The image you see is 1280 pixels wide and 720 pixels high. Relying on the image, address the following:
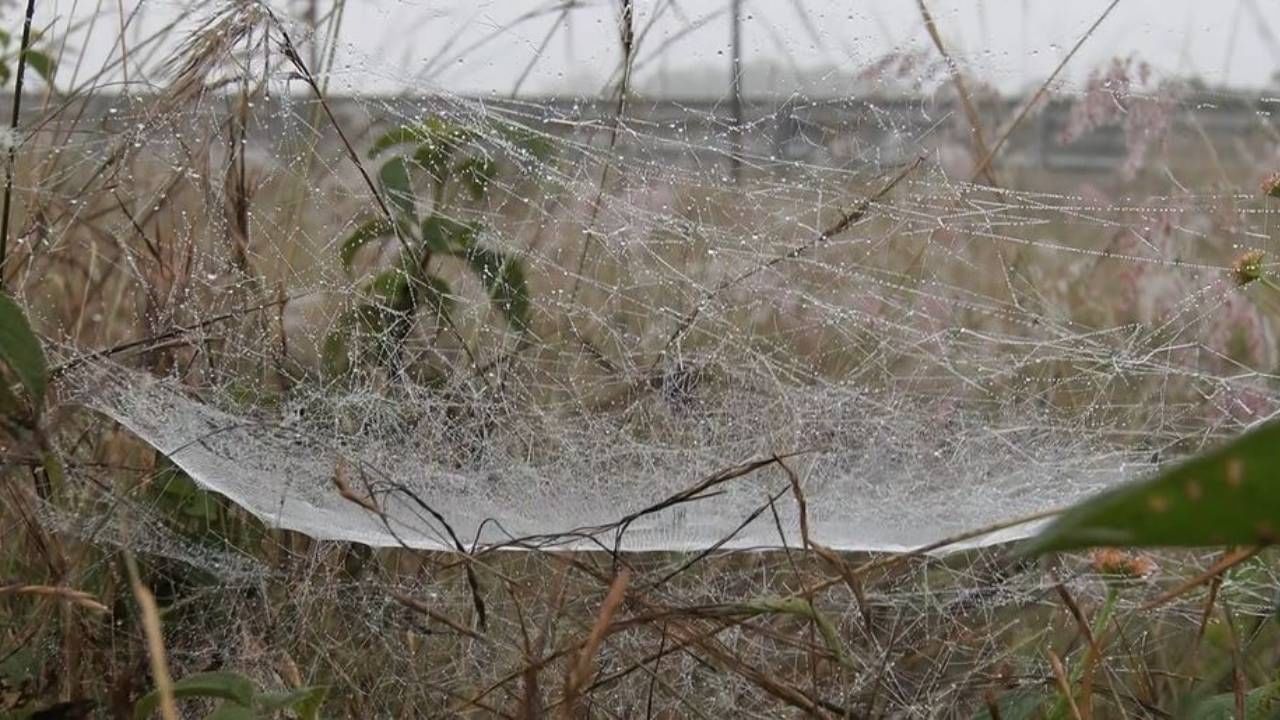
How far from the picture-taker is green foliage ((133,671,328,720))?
3.42 feet

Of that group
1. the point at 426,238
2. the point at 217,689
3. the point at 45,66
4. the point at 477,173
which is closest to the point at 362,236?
the point at 426,238

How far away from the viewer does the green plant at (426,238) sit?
5.99 ft

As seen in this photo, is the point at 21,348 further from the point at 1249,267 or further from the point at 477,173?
the point at 1249,267

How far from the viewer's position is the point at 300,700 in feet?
3.49

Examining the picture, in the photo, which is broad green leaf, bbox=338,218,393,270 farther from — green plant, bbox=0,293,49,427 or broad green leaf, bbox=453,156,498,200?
green plant, bbox=0,293,49,427

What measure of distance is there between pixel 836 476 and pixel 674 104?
2.32 ft

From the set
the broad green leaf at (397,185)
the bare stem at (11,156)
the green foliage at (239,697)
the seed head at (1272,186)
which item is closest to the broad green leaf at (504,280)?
the broad green leaf at (397,185)

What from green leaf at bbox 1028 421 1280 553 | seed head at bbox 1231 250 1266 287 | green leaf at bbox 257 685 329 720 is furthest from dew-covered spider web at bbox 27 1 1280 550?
green leaf at bbox 1028 421 1280 553

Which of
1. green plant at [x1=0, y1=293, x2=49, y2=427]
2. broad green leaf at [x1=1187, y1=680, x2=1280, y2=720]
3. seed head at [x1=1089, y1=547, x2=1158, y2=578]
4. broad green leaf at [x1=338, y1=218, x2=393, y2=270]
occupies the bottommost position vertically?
broad green leaf at [x1=1187, y1=680, x2=1280, y2=720]

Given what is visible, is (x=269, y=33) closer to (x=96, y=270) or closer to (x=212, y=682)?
(x=96, y=270)

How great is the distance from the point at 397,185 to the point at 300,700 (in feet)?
3.23

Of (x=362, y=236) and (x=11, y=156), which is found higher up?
(x=11, y=156)

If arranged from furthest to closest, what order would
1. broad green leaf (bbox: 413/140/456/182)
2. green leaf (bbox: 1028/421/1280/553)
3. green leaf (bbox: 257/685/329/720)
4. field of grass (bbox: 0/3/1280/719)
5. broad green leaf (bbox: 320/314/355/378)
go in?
1. broad green leaf (bbox: 413/140/456/182)
2. broad green leaf (bbox: 320/314/355/378)
3. field of grass (bbox: 0/3/1280/719)
4. green leaf (bbox: 257/685/329/720)
5. green leaf (bbox: 1028/421/1280/553)

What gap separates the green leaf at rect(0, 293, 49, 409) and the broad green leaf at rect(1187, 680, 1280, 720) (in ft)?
3.84
